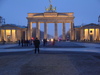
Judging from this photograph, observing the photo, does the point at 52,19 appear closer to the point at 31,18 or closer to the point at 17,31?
the point at 31,18

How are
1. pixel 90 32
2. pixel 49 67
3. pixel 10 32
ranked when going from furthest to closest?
pixel 10 32
pixel 90 32
pixel 49 67

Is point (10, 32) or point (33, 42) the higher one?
point (10, 32)

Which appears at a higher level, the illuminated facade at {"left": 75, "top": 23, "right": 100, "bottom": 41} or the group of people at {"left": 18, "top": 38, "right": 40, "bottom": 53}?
the illuminated facade at {"left": 75, "top": 23, "right": 100, "bottom": 41}

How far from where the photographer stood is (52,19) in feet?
308


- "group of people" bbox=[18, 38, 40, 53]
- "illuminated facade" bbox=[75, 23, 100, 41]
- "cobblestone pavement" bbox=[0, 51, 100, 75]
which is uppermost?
"illuminated facade" bbox=[75, 23, 100, 41]

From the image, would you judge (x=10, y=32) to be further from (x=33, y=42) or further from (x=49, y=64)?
(x=49, y=64)

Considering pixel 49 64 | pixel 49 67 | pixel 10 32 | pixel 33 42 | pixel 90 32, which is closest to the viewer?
pixel 49 67

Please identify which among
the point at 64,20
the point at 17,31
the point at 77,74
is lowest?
the point at 77,74

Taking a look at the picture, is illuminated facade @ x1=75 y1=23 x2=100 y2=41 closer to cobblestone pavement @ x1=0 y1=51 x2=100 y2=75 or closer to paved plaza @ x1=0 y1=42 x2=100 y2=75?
paved plaza @ x1=0 y1=42 x2=100 y2=75

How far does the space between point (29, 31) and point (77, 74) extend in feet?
288

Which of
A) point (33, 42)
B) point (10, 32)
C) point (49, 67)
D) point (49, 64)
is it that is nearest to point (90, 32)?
point (10, 32)

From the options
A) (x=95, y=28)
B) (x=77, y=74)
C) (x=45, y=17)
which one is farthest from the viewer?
(x=45, y=17)

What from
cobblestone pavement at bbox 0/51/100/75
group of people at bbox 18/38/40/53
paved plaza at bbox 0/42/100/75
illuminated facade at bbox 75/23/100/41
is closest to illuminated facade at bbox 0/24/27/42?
illuminated facade at bbox 75/23/100/41

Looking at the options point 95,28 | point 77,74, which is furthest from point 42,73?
point 95,28
